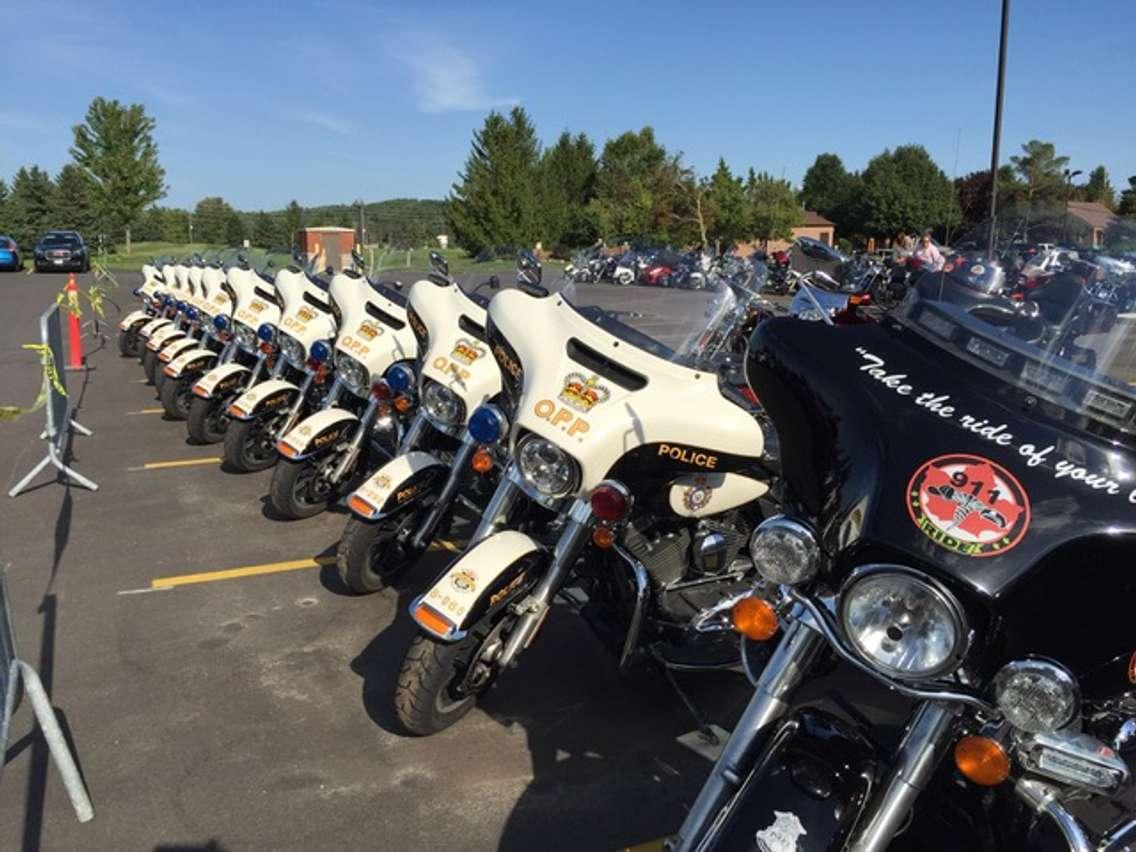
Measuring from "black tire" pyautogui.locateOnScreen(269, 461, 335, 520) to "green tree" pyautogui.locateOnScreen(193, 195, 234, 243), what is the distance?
50.2 meters

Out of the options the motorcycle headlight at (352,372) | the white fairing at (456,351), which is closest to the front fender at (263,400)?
the motorcycle headlight at (352,372)

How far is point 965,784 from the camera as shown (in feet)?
6.55

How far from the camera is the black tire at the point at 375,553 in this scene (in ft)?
14.8

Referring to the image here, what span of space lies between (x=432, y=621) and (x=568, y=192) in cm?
6715

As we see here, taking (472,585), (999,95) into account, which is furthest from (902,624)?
(999,95)

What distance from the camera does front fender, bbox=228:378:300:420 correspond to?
6.44 metres

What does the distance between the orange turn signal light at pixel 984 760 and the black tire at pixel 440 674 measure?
1888mm

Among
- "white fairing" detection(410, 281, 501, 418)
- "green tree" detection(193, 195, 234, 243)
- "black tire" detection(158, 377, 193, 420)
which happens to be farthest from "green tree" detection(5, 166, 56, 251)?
"white fairing" detection(410, 281, 501, 418)

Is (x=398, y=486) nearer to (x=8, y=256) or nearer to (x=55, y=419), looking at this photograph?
(x=55, y=419)

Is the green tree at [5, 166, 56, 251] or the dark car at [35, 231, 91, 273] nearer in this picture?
the dark car at [35, 231, 91, 273]

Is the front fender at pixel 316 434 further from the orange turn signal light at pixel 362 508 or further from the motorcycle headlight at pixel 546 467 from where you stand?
the motorcycle headlight at pixel 546 467

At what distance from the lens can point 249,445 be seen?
6.87 metres

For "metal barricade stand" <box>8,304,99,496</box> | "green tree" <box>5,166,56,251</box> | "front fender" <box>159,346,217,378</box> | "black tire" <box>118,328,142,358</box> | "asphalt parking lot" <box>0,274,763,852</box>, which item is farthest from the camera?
"green tree" <box>5,166,56,251</box>

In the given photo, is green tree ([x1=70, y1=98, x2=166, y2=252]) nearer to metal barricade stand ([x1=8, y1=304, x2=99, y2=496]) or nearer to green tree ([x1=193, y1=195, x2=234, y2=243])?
green tree ([x1=193, y1=195, x2=234, y2=243])
